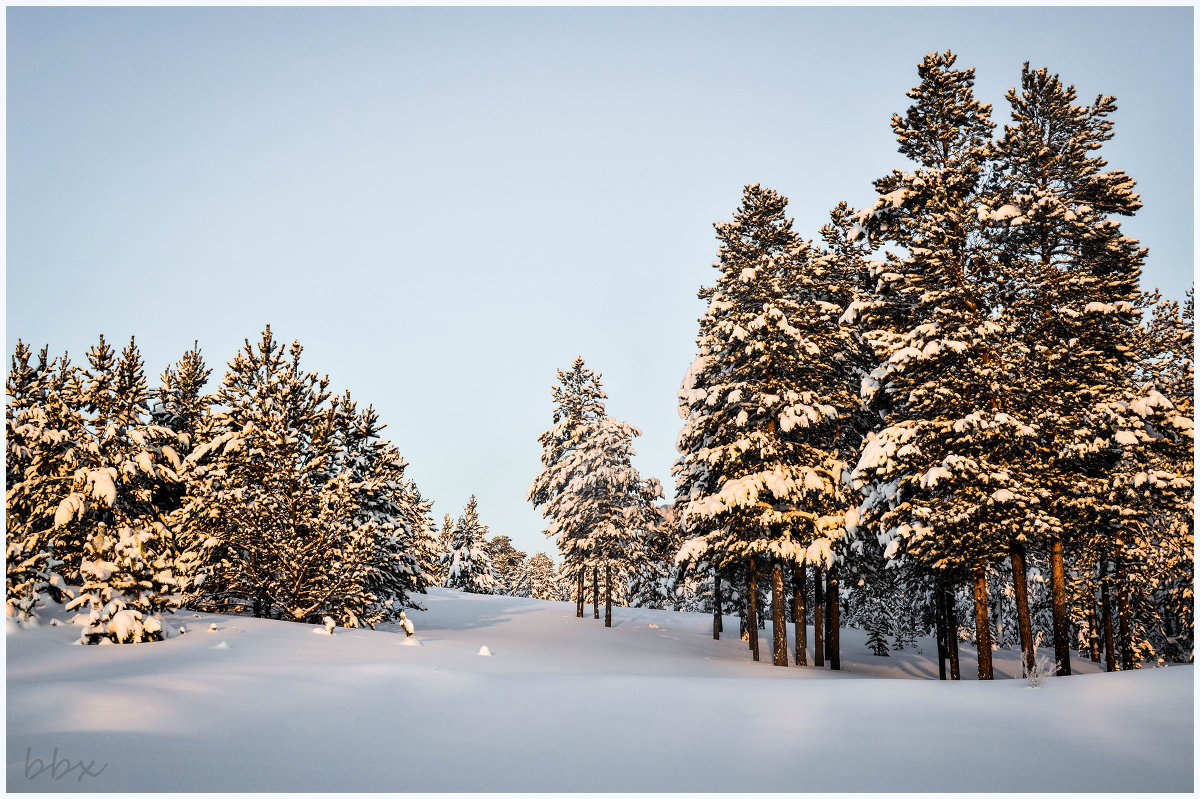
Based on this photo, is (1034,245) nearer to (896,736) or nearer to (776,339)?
(776,339)

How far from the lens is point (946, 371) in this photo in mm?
18281

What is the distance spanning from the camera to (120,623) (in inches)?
530

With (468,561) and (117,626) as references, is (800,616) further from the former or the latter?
(468,561)

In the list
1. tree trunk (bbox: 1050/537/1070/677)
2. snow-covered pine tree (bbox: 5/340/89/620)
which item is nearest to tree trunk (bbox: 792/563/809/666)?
tree trunk (bbox: 1050/537/1070/677)

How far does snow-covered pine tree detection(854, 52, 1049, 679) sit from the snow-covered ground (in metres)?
5.13

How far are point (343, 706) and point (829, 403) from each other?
55.0 ft

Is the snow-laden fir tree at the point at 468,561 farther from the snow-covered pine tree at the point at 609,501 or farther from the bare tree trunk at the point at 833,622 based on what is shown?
the bare tree trunk at the point at 833,622

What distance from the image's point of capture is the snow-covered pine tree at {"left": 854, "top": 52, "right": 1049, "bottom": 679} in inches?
661

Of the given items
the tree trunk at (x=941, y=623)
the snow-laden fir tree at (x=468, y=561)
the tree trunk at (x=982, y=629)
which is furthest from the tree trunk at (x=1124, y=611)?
the snow-laden fir tree at (x=468, y=561)

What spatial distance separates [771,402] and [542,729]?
1424 centimetres

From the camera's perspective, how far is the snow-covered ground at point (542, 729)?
679 centimetres

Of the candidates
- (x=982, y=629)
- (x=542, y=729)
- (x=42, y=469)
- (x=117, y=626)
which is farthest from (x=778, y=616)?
(x=42, y=469)

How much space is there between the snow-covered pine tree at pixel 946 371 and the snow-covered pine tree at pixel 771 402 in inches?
68.4

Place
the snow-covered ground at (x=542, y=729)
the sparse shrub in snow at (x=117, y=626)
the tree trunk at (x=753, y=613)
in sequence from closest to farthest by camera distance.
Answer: the snow-covered ground at (x=542, y=729) < the sparse shrub in snow at (x=117, y=626) < the tree trunk at (x=753, y=613)
